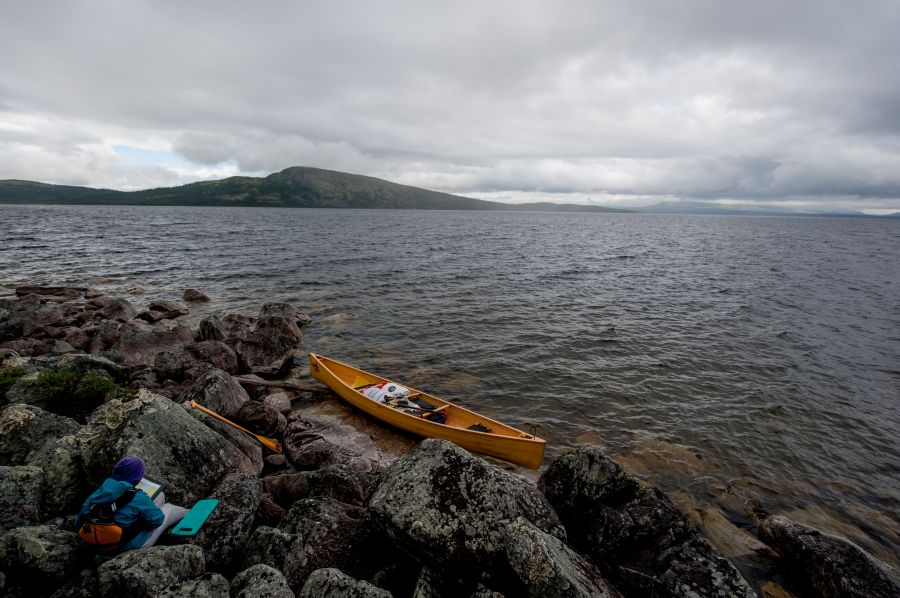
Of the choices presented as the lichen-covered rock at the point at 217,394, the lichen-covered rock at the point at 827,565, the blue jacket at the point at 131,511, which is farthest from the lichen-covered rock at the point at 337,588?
the lichen-covered rock at the point at 827,565

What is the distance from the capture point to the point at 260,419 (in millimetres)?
13531

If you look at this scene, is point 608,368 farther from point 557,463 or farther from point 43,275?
point 43,275

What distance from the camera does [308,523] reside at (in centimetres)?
755

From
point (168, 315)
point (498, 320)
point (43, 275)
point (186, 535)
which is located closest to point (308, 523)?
point (186, 535)

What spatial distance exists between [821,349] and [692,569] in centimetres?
2378

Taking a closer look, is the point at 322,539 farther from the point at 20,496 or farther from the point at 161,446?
the point at 20,496

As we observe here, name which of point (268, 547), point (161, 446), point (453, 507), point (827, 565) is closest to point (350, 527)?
point (268, 547)

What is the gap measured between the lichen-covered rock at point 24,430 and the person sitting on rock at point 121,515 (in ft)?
12.9

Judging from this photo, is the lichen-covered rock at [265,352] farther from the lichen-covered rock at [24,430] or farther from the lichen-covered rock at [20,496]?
the lichen-covered rock at [20,496]

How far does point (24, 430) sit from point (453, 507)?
10.0 m

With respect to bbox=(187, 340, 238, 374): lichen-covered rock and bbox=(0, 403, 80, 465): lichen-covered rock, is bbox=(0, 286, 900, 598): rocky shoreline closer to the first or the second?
bbox=(0, 403, 80, 465): lichen-covered rock

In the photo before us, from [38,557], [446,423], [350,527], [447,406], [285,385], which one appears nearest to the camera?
[38,557]

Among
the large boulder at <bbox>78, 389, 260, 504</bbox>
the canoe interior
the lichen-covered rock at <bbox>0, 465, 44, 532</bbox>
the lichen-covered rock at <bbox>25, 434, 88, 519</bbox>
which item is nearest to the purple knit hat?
the large boulder at <bbox>78, 389, 260, 504</bbox>

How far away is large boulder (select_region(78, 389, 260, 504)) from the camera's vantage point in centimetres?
842
